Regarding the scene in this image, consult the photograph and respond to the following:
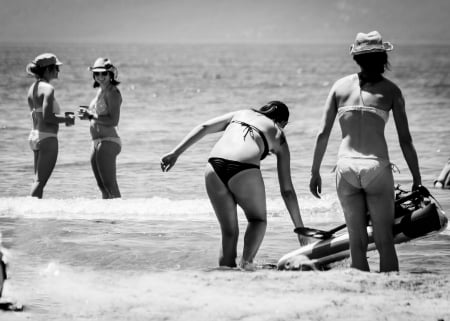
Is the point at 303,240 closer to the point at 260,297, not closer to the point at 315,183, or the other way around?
the point at 315,183

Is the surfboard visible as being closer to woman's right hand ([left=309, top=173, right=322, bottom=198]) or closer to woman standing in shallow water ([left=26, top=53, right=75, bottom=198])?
woman's right hand ([left=309, top=173, right=322, bottom=198])

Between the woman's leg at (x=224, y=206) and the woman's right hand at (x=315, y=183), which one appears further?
the woman's leg at (x=224, y=206)

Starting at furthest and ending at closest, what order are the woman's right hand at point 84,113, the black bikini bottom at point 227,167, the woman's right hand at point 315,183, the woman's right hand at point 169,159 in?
the woman's right hand at point 84,113
the woman's right hand at point 169,159
the black bikini bottom at point 227,167
the woman's right hand at point 315,183

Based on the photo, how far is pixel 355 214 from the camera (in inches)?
238

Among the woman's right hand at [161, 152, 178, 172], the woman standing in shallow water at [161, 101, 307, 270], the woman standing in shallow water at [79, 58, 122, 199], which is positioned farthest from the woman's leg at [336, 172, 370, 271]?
the woman standing in shallow water at [79, 58, 122, 199]

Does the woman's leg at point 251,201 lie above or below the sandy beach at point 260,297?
above

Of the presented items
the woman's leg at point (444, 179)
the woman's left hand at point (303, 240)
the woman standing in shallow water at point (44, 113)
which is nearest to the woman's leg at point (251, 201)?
the woman's left hand at point (303, 240)

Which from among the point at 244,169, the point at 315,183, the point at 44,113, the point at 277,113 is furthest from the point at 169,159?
the point at 44,113

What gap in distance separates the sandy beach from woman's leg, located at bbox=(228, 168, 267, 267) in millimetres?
475

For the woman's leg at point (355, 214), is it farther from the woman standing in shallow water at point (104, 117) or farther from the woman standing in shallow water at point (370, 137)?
the woman standing in shallow water at point (104, 117)

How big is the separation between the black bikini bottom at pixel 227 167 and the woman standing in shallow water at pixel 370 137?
0.82m

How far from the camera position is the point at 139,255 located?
8.04 m

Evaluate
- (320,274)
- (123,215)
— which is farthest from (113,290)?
(123,215)

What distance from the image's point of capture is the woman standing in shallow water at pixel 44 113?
962 centimetres
